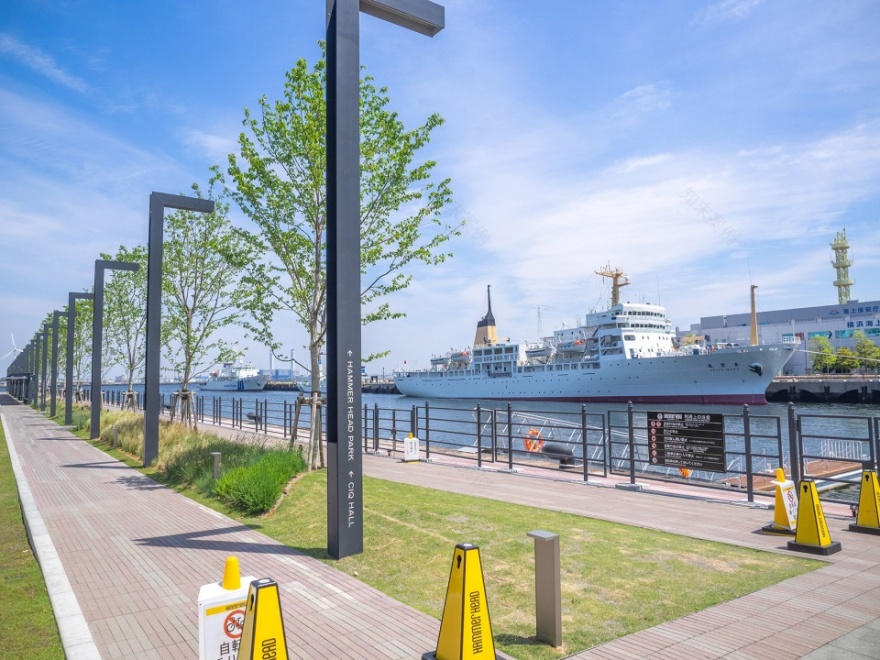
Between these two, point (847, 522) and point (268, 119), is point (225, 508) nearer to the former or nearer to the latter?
point (268, 119)

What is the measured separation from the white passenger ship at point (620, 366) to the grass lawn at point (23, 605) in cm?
5889

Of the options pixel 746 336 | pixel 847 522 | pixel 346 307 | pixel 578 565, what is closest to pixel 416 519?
pixel 578 565

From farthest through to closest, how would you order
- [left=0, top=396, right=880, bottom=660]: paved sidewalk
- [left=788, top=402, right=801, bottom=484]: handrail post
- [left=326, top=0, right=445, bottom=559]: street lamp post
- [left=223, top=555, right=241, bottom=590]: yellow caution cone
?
1. [left=788, top=402, right=801, bottom=484]: handrail post
2. [left=326, top=0, right=445, bottom=559]: street lamp post
3. [left=0, top=396, right=880, bottom=660]: paved sidewalk
4. [left=223, top=555, right=241, bottom=590]: yellow caution cone

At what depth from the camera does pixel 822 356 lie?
84.4 m

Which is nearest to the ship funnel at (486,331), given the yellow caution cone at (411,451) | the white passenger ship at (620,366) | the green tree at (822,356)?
the white passenger ship at (620,366)

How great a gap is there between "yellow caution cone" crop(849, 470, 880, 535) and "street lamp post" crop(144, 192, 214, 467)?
556 inches

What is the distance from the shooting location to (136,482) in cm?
1261

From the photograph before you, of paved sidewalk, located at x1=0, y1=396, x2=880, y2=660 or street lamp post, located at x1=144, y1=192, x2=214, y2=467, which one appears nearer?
paved sidewalk, located at x1=0, y1=396, x2=880, y2=660

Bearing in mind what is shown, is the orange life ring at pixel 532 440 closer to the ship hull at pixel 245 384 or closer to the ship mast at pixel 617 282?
the ship mast at pixel 617 282

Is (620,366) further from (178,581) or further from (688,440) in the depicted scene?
(178,581)

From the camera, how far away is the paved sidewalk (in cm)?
450

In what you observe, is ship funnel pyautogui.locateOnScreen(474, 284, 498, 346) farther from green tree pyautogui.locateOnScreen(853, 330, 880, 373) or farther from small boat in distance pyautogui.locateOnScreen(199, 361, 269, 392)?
small boat in distance pyautogui.locateOnScreen(199, 361, 269, 392)

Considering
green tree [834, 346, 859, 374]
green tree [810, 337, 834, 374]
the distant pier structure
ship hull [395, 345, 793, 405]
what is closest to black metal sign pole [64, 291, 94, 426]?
ship hull [395, 345, 793, 405]

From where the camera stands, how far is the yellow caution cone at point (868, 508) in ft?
24.5
